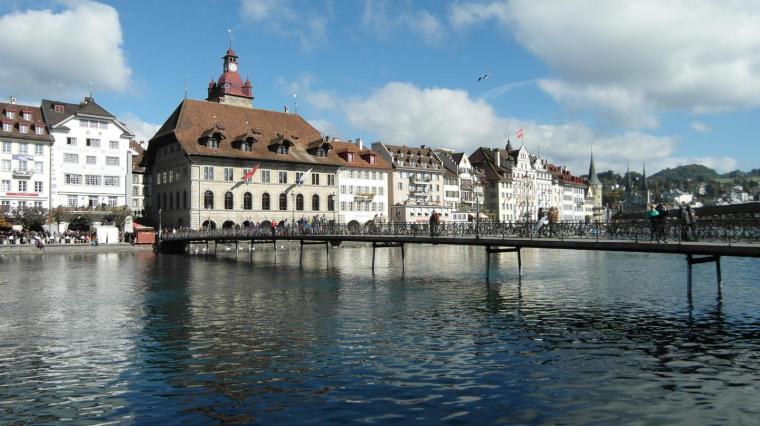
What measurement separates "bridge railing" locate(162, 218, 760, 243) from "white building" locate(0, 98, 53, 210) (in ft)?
135

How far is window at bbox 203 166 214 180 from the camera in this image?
8706cm

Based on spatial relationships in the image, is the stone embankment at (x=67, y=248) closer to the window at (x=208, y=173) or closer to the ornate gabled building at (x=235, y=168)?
the ornate gabled building at (x=235, y=168)

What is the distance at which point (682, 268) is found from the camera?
162ft

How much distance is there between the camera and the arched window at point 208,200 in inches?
3420

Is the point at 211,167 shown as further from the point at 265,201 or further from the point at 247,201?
the point at 265,201

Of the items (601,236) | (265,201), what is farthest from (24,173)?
(601,236)

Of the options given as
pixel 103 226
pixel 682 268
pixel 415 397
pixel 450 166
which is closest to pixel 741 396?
pixel 415 397

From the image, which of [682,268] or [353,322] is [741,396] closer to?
[353,322]

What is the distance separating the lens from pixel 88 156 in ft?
282

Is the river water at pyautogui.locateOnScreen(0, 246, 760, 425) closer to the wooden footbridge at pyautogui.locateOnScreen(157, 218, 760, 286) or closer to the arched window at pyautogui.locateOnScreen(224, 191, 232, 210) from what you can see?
the wooden footbridge at pyautogui.locateOnScreen(157, 218, 760, 286)

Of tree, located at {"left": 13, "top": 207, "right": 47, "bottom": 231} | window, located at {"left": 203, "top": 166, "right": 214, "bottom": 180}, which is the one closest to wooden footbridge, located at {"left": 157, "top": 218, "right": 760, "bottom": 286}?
window, located at {"left": 203, "top": 166, "right": 214, "bottom": 180}

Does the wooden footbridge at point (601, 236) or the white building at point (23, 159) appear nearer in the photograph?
the wooden footbridge at point (601, 236)

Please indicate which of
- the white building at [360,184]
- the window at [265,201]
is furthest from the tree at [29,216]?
the white building at [360,184]

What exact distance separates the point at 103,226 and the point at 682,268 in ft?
210
